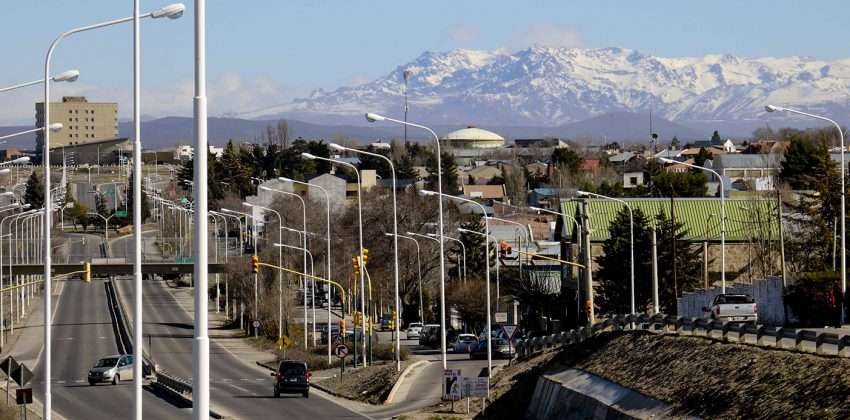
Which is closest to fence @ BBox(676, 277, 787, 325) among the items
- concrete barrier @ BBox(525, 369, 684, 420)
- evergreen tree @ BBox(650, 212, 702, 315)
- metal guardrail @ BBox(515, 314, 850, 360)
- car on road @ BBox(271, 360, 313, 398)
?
evergreen tree @ BBox(650, 212, 702, 315)

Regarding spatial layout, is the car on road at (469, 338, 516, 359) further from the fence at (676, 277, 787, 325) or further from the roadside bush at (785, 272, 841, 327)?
the roadside bush at (785, 272, 841, 327)

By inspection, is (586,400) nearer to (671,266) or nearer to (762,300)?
(762,300)

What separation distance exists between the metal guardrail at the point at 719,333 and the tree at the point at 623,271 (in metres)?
20.4

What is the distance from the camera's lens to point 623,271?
8050 centimetres

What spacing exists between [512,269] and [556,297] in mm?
14383

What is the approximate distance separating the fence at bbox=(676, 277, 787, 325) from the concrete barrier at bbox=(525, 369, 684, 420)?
12.9 metres

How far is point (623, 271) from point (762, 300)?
693 inches

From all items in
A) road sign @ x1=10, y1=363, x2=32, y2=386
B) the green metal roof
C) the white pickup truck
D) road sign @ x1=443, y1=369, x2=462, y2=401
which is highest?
the green metal roof

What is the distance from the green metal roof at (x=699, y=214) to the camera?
3735 inches

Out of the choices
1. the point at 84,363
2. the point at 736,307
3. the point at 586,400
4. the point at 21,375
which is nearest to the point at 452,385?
the point at 586,400

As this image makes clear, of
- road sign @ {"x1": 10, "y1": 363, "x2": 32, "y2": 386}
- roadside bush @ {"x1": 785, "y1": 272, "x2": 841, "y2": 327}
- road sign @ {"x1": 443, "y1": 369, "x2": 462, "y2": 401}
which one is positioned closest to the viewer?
road sign @ {"x1": 10, "y1": 363, "x2": 32, "y2": 386}

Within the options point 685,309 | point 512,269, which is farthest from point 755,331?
point 512,269

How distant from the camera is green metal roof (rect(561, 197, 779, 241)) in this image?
94.9 m

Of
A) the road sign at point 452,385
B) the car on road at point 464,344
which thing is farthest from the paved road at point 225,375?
the car on road at point 464,344
